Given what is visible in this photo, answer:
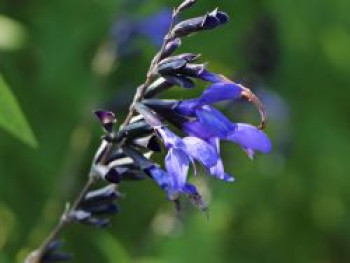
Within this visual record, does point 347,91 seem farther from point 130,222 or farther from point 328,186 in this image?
point 130,222

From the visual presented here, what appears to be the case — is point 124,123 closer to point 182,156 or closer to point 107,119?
point 107,119

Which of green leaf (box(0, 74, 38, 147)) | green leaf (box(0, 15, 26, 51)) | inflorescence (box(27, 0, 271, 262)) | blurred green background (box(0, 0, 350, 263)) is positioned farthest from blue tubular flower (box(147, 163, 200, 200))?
green leaf (box(0, 15, 26, 51))

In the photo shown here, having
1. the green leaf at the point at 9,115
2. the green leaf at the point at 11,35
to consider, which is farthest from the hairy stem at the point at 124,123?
the green leaf at the point at 11,35

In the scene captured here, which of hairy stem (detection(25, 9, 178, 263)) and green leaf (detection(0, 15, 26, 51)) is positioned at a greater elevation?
hairy stem (detection(25, 9, 178, 263))

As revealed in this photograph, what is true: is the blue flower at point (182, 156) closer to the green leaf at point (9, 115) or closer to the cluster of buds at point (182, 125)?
the cluster of buds at point (182, 125)

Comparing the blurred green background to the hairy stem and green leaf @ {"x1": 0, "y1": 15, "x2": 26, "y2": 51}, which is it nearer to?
green leaf @ {"x1": 0, "y1": 15, "x2": 26, "y2": 51}

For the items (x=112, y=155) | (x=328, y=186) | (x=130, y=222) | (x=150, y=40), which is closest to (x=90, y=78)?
(x=150, y=40)

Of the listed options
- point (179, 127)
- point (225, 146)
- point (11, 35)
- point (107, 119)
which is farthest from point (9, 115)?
point (225, 146)
